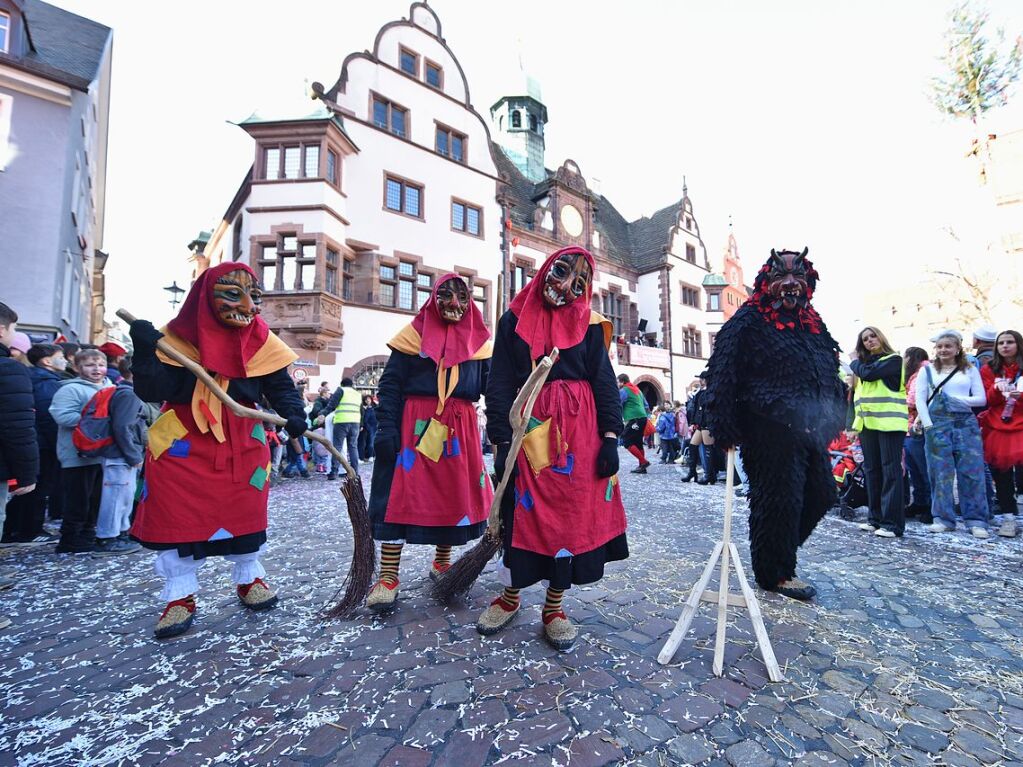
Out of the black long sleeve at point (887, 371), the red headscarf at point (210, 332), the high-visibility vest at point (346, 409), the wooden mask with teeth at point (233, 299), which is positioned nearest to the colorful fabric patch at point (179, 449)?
the red headscarf at point (210, 332)

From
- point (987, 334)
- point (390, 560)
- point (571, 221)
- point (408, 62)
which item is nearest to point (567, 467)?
point (390, 560)

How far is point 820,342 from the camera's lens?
3.22m

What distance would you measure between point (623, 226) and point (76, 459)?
32.3 metres

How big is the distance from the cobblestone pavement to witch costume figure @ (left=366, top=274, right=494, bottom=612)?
49 cm

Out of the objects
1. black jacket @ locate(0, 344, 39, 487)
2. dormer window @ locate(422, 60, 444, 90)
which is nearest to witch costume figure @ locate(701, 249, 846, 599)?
black jacket @ locate(0, 344, 39, 487)

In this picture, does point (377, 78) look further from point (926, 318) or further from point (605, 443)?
point (926, 318)

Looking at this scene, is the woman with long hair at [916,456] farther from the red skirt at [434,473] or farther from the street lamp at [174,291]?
the street lamp at [174,291]

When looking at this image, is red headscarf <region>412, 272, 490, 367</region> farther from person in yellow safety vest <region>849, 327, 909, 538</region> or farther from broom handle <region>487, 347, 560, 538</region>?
person in yellow safety vest <region>849, 327, 909, 538</region>

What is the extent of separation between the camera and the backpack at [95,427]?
14.8 ft

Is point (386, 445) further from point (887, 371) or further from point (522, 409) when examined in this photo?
point (887, 371)

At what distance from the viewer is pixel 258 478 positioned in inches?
116

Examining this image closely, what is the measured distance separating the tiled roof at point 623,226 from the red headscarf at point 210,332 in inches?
876

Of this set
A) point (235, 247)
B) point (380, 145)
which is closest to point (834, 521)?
point (380, 145)

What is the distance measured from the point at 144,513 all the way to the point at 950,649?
438cm
